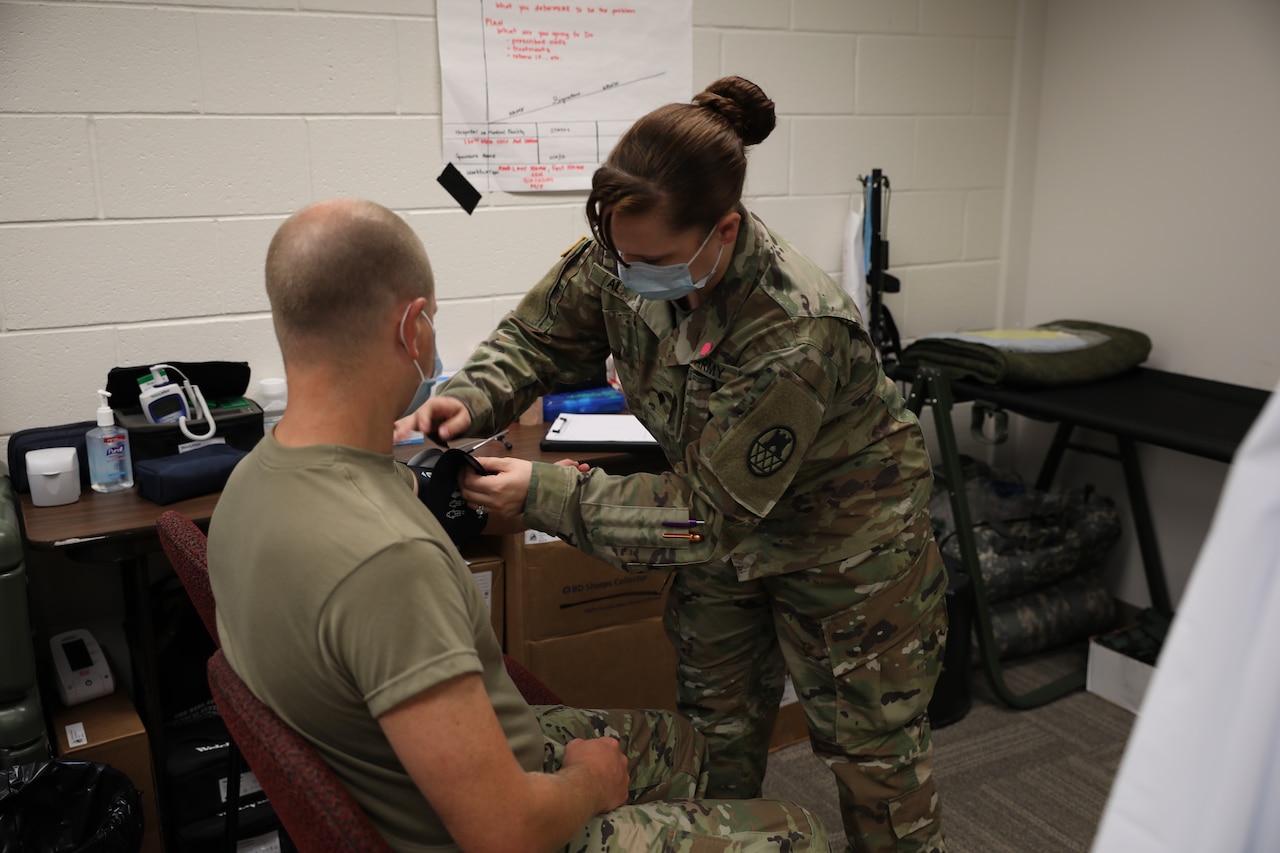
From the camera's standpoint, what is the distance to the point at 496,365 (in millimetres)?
1738

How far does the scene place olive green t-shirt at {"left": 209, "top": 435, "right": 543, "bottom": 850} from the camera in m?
0.95

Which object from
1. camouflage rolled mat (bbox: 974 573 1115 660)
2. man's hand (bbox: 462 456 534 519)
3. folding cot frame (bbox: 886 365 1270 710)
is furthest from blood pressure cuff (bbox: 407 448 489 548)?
camouflage rolled mat (bbox: 974 573 1115 660)

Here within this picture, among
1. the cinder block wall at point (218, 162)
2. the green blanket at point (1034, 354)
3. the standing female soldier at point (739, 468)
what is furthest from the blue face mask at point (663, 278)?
the green blanket at point (1034, 354)

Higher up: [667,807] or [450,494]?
[450,494]

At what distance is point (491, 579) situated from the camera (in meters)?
2.24

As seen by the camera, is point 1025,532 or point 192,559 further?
point 1025,532

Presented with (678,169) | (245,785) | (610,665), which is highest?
(678,169)

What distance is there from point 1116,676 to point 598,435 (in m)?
1.60

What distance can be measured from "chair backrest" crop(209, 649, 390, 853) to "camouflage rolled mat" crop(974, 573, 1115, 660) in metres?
2.29

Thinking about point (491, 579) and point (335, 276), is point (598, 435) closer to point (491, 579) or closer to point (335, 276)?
point (491, 579)

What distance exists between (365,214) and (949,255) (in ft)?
8.63

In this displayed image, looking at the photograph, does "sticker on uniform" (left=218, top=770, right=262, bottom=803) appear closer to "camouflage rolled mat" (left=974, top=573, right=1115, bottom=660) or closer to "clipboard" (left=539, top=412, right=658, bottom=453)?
"clipboard" (left=539, top=412, right=658, bottom=453)

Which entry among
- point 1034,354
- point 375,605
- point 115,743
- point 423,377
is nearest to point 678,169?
point 423,377

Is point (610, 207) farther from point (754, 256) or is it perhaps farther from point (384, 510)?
point (384, 510)
